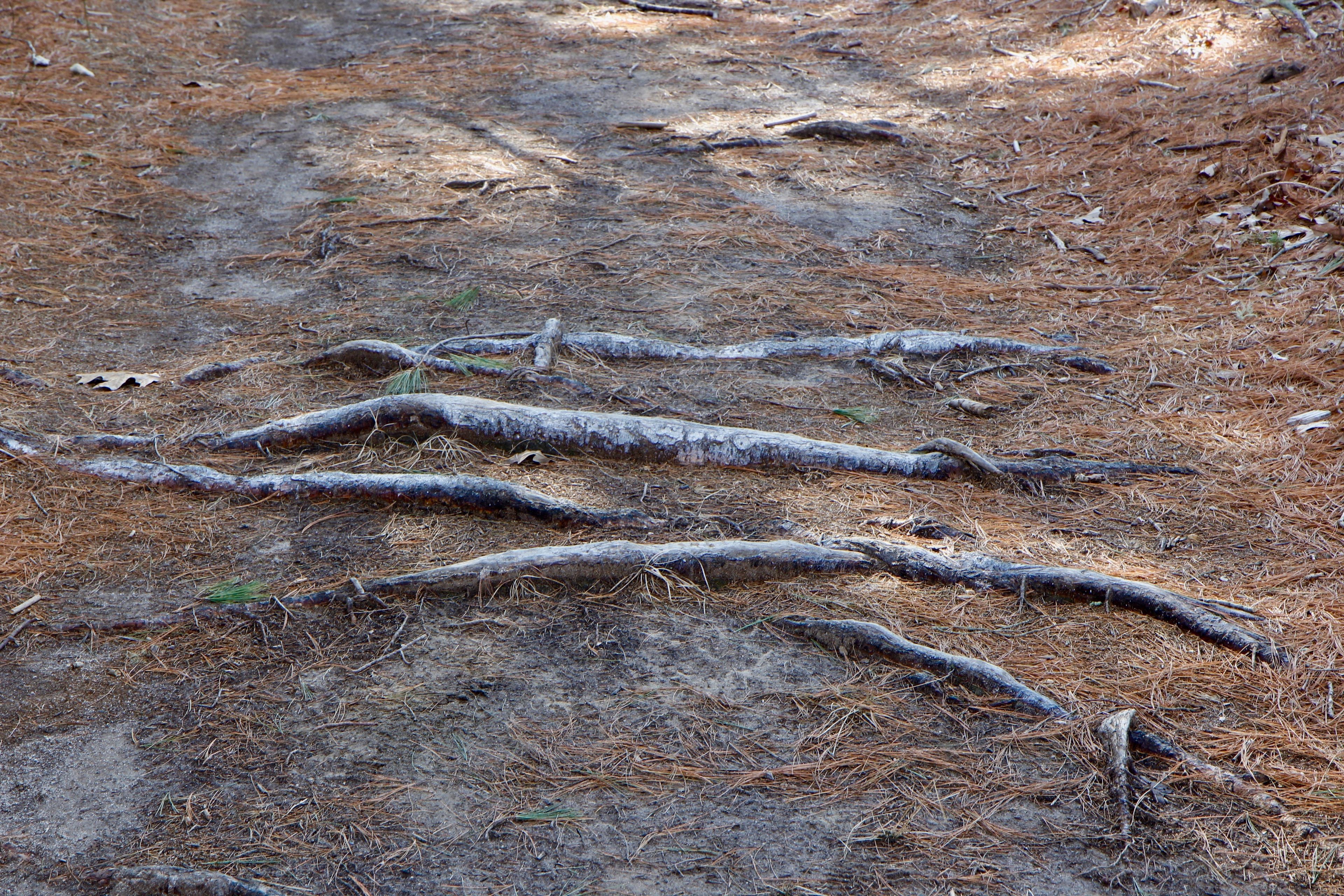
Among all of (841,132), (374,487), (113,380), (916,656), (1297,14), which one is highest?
(1297,14)

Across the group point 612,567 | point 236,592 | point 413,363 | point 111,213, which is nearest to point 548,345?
point 413,363

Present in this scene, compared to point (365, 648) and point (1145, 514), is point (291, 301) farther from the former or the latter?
point (1145, 514)

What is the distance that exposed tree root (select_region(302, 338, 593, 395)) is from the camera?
4330 millimetres

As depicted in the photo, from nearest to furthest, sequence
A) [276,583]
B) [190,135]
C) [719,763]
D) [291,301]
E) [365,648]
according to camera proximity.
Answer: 1. [719,763]
2. [365,648]
3. [276,583]
4. [291,301]
5. [190,135]

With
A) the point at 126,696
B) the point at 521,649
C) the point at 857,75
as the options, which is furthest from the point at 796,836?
the point at 857,75

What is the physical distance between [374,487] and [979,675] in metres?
2.06

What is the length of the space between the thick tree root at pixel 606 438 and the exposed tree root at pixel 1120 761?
1.34 m

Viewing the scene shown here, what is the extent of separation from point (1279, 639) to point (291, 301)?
4.51 meters

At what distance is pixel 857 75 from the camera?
30.4 ft

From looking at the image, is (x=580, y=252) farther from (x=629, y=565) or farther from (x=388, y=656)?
(x=388, y=656)

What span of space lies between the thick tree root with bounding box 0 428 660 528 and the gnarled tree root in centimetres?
77

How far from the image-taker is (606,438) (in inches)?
151

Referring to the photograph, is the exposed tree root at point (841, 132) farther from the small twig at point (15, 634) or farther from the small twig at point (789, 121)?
the small twig at point (15, 634)

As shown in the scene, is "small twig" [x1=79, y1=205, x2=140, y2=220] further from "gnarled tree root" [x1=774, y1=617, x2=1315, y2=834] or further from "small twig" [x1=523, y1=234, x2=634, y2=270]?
"gnarled tree root" [x1=774, y1=617, x2=1315, y2=834]
